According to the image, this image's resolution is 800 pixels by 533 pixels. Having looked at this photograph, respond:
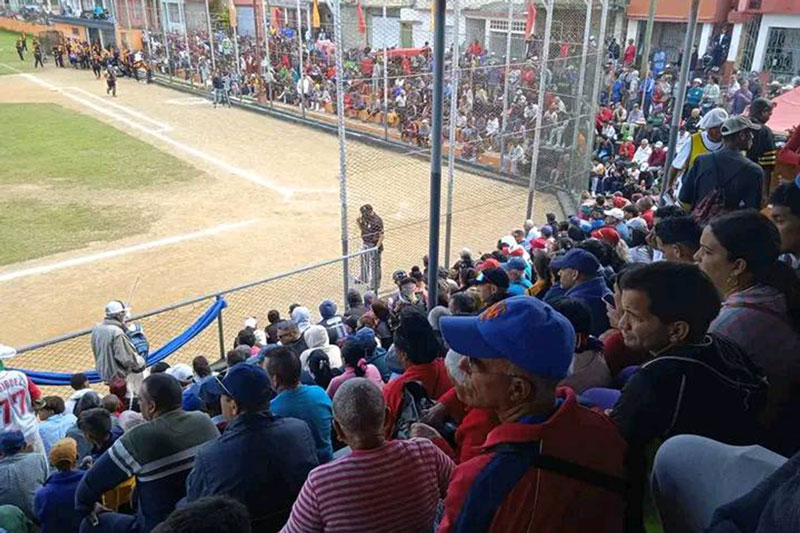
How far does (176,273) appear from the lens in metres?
10.5

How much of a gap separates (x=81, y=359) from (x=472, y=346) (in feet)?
23.3

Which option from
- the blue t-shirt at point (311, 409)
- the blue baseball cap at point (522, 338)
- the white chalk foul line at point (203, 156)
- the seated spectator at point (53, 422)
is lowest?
the white chalk foul line at point (203, 156)

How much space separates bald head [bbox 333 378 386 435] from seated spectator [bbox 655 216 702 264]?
206 cm

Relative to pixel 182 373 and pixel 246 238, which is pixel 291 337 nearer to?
pixel 182 373

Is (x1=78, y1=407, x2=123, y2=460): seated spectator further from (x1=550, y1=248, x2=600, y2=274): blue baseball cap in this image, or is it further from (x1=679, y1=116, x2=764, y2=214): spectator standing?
(x1=679, y1=116, x2=764, y2=214): spectator standing

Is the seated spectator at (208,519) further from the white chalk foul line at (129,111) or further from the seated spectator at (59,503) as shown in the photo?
the white chalk foul line at (129,111)

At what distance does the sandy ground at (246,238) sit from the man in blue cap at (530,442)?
22.8 feet

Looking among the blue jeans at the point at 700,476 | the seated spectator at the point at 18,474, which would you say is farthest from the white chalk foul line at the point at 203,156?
the blue jeans at the point at 700,476

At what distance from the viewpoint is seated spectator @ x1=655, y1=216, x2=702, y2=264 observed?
351cm

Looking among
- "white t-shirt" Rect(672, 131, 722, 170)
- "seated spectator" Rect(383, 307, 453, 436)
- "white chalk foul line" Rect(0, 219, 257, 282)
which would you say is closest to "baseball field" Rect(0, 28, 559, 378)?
"white chalk foul line" Rect(0, 219, 257, 282)

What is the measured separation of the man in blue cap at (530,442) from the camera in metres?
1.51

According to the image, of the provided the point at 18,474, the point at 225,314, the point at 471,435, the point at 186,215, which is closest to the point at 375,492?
the point at 471,435

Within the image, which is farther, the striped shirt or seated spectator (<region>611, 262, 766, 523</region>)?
the striped shirt

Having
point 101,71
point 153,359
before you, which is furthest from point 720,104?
point 101,71
